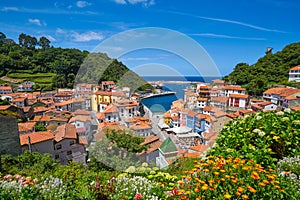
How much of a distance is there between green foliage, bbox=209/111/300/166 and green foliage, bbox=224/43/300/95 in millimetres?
22389

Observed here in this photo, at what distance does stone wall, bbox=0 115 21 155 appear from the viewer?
7297mm

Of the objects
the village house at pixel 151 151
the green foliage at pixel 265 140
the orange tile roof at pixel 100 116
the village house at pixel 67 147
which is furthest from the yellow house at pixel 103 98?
the village house at pixel 67 147

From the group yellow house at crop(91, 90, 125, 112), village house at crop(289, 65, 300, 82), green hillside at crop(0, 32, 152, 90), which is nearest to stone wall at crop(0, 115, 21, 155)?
yellow house at crop(91, 90, 125, 112)

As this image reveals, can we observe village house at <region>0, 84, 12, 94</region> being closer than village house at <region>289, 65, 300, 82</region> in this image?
No

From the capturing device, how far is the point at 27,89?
31.4 m

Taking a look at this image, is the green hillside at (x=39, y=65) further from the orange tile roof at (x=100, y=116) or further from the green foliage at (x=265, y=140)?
the green foliage at (x=265, y=140)

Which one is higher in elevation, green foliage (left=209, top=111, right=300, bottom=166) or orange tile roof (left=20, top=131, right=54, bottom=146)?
green foliage (left=209, top=111, right=300, bottom=166)

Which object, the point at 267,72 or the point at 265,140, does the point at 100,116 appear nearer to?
the point at 265,140

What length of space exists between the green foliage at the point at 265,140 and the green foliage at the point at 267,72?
73.5 feet

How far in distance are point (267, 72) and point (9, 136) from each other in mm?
28369

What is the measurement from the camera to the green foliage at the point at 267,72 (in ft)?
71.8

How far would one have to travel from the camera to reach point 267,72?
24.0m

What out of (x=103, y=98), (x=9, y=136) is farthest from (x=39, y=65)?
(x=103, y=98)

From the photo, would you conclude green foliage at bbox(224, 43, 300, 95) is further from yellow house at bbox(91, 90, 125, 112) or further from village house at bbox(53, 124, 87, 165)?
yellow house at bbox(91, 90, 125, 112)
